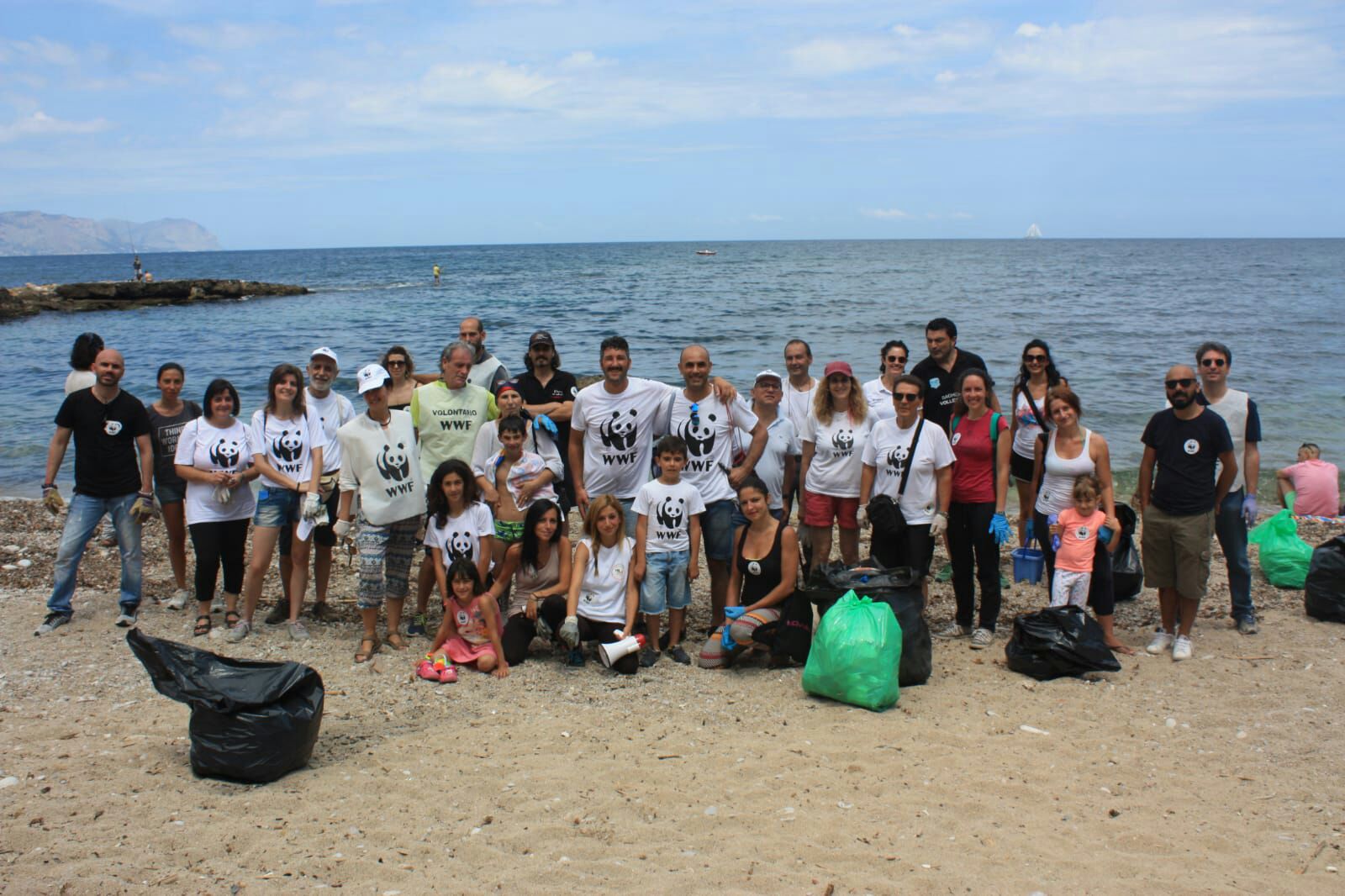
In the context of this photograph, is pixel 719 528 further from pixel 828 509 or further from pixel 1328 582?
pixel 1328 582

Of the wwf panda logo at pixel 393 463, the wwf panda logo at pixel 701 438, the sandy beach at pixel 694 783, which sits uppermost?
the wwf panda logo at pixel 701 438

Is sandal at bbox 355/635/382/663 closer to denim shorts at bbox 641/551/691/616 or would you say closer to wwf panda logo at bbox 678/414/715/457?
denim shorts at bbox 641/551/691/616

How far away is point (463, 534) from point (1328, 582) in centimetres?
591

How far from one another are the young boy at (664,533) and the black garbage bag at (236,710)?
2156mm

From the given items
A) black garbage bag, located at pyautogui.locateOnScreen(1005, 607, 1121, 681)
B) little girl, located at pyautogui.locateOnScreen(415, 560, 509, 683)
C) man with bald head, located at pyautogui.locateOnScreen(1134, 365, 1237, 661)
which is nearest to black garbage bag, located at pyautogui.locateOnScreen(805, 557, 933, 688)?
black garbage bag, located at pyautogui.locateOnScreen(1005, 607, 1121, 681)

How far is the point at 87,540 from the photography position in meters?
6.31

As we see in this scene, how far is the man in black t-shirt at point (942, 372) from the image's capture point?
6.75 m

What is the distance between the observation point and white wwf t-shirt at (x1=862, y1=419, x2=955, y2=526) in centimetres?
591

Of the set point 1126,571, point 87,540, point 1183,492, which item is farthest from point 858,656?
point 87,540

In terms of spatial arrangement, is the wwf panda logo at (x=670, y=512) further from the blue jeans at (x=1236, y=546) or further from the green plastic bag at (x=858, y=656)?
the blue jeans at (x=1236, y=546)

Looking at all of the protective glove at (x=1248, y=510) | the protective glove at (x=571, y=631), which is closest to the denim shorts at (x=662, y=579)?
the protective glove at (x=571, y=631)

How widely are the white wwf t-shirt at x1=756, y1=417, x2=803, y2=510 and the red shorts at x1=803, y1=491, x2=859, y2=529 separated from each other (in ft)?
0.65

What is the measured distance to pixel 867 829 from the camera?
3.96 m

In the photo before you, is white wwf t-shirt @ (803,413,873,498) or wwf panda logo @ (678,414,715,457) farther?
white wwf t-shirt @ (803,413,873,498)
